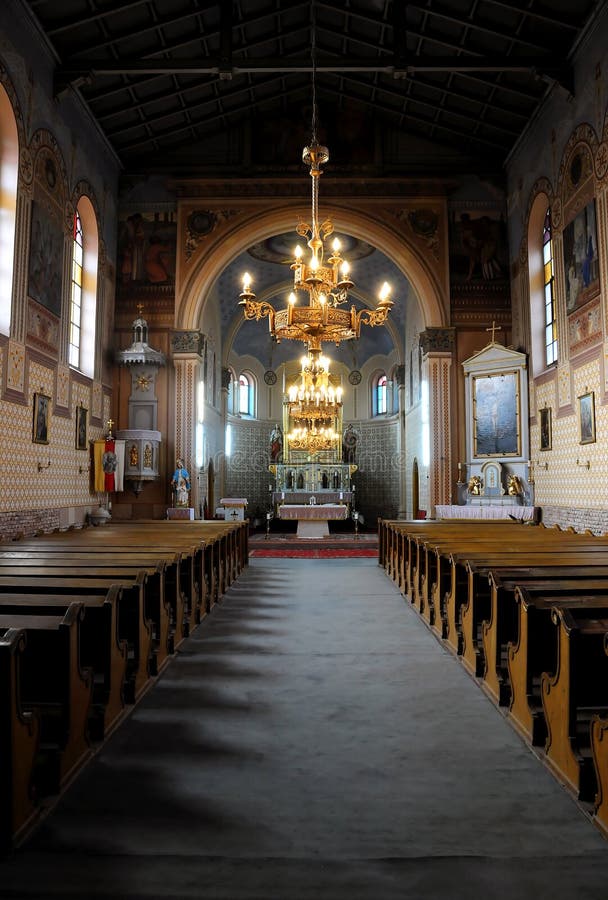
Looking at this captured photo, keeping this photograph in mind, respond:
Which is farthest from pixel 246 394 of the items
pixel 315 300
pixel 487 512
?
pixel 315 300

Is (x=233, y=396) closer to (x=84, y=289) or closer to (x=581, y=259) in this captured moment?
(x=84, y=289)

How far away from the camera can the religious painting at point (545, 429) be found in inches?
553

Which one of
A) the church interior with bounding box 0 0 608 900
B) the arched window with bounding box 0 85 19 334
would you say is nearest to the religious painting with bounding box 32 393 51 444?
the church interior with bounding box 0 0 608 900

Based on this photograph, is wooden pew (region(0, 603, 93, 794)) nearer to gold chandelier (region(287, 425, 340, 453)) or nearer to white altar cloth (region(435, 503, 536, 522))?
gold chandelier (region(287, 425, 340, 453))

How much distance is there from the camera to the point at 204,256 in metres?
17.5

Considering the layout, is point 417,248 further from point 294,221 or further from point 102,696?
point 102,696

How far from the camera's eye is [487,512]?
15.5 m

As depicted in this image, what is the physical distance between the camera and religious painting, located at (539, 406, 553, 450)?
46.1ft

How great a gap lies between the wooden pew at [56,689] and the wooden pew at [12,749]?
0.97 ft

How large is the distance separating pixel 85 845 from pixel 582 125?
13897 millimetres

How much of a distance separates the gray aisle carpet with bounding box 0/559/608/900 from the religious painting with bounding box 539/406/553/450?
9837 millimetres

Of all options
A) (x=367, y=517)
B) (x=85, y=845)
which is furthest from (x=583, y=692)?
(x=367, y=517)

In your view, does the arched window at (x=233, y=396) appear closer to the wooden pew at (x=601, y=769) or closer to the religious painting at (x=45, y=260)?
the religious painting at (x=45, y=260)

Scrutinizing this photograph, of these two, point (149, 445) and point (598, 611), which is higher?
point (149, 445)
